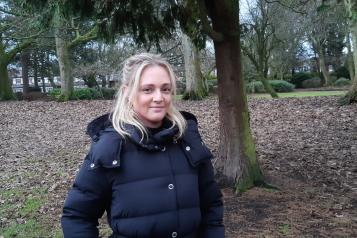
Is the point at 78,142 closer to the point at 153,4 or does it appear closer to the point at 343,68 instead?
the point at 153,4

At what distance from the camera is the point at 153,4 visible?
239 inches

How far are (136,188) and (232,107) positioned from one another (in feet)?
13.8

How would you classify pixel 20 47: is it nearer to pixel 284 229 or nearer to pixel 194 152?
pixel 284 229

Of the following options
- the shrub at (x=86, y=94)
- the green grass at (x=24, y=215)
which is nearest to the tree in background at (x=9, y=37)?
the shrub at (x=86, y=94)

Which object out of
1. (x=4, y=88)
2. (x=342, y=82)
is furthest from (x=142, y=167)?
(x=342, y=82)

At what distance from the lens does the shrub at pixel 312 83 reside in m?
41.6

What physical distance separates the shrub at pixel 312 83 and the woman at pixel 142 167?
1614 inches

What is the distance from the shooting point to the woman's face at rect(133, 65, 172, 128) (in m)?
2.23

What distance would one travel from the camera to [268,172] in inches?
278

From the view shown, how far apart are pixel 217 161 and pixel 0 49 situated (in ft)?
77.9

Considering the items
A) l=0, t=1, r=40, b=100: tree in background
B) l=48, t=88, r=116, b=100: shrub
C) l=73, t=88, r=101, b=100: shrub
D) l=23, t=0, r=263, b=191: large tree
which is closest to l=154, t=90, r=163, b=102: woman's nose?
l=23, t=0, r=263, b=191: large tree

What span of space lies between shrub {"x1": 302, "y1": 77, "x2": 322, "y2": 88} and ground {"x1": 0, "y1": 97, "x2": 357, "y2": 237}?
1078 inches

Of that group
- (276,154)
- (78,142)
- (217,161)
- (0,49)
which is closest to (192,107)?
(78,142)

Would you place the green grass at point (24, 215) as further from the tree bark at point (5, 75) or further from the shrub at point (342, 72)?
the shrub at point (342, 72)
